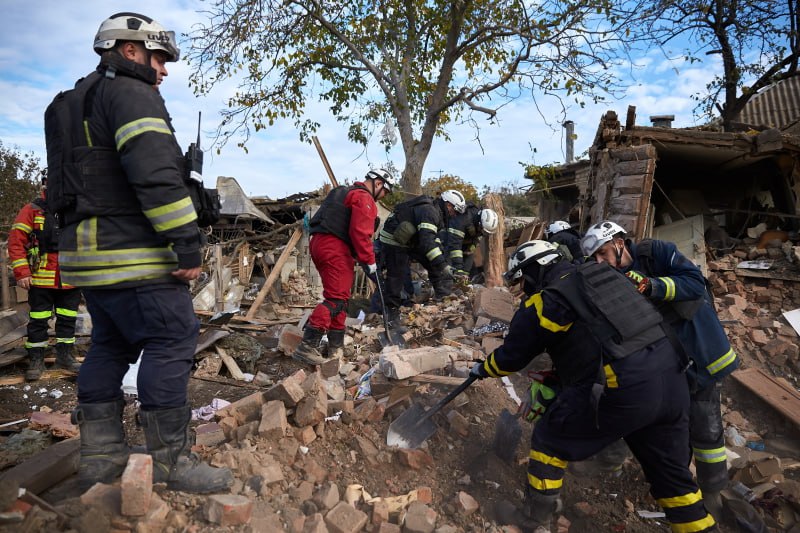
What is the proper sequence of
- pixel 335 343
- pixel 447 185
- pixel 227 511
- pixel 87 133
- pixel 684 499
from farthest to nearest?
1. pixel 447 185
2. pixel 335 343
3. pixel 684 499
4. pixel 87 133
5. pixel 227 511

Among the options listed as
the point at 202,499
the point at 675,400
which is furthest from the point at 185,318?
the point at 675,400

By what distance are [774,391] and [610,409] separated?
3.24m

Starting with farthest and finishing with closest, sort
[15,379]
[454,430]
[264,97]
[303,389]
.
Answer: [264,97]
[15,379]
[454,430]
[303,389]

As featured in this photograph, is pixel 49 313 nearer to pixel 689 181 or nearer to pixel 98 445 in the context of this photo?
pixel 98 445

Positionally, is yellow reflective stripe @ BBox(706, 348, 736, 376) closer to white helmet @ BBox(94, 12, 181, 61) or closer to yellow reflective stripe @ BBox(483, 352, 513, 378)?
yellow reflective stripe @ BBox(483, 352, 513, 378)

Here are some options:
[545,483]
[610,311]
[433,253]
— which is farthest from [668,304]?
[433,253]

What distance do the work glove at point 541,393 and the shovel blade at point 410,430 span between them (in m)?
0.68

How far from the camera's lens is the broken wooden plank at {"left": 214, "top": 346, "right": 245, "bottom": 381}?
5102 mm

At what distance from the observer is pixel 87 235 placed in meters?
2.20

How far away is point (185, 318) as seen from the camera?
2.29m

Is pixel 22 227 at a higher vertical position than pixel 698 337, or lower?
higher

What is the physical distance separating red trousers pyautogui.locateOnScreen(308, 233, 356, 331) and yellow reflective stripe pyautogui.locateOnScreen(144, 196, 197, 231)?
8.73 ft

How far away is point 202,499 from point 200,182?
4.70ft

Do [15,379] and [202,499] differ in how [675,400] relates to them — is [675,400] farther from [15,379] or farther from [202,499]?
[15,379]
